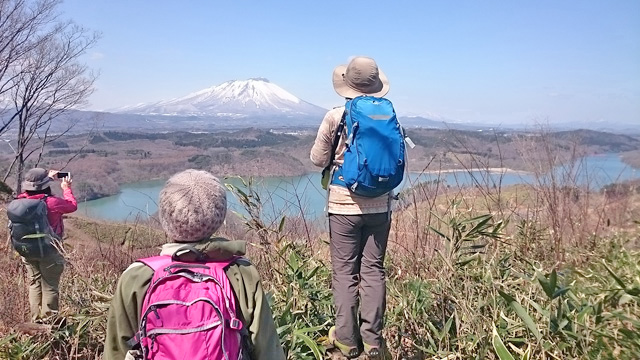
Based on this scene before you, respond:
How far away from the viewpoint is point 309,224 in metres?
3.74

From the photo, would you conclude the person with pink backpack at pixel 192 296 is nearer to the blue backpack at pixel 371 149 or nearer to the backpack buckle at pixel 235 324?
the backpack buckle at pixel 235 324

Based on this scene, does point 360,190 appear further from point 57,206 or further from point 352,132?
point 57,206

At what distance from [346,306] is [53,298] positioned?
248 cm

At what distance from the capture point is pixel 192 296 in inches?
51.5

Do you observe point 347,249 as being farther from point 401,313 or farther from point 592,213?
point 592,213

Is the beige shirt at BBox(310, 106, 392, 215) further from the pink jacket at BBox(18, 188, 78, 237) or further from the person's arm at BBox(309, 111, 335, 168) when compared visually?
the pink jacket at BBox(18, 188, 78, 237)

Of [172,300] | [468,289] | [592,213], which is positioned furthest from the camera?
Result: [592,213]

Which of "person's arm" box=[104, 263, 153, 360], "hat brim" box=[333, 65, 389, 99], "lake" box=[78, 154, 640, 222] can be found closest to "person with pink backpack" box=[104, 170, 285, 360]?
"person's arm" box=[104, 263, 153, 360]

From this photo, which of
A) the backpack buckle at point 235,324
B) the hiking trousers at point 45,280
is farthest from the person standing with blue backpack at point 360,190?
the hiking trousers at point 45,280

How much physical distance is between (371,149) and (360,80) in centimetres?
41

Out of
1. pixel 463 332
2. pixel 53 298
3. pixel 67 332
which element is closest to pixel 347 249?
pixel 463 332

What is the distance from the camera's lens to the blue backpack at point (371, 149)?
2.23 metres

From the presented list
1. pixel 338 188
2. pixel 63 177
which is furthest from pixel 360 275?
pixel 63 177

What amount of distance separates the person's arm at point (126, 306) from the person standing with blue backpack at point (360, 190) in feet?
3.76
